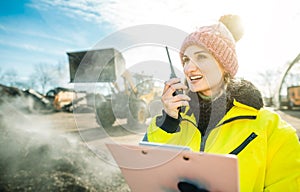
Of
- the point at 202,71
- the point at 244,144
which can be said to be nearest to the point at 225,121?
the point at 244,144

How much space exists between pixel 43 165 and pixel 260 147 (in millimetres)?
3561

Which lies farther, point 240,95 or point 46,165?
point 46,165

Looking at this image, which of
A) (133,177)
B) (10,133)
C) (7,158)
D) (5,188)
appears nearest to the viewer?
(133,177)

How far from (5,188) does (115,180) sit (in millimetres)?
1566

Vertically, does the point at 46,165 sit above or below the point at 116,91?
above

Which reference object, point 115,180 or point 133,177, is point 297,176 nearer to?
point 133,177

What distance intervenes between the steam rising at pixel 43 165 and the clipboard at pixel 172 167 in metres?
2.78

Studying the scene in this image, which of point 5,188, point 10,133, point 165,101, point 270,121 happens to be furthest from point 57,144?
point 270,121

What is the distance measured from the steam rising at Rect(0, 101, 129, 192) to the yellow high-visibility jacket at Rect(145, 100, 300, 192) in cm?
279

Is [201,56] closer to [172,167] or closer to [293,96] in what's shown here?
[172,167]

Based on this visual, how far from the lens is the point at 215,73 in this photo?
1479 mm

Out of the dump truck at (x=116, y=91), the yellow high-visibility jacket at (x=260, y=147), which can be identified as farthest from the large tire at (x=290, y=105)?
the yellow high-visibility jacket at (x=260, y=147)

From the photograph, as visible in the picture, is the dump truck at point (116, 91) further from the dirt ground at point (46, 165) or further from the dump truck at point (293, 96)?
the dump truck at point (293, 96)

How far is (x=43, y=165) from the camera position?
3773mm
